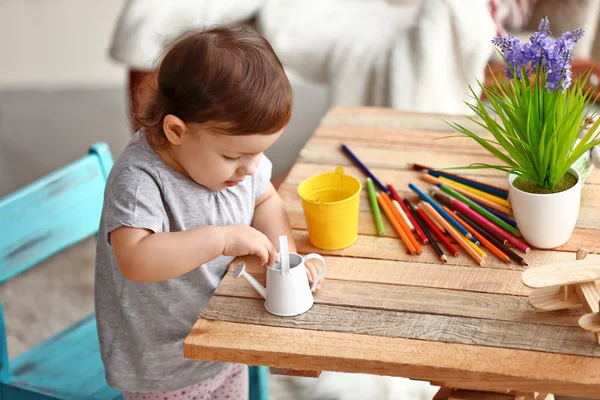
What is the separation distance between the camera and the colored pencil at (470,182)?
4.06 feet

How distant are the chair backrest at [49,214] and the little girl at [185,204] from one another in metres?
0.28

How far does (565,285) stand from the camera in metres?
0.93

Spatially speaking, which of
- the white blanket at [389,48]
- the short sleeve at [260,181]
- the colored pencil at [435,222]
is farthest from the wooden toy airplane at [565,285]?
the white blanket at [389,48]

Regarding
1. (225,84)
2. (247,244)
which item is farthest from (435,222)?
(225,84)

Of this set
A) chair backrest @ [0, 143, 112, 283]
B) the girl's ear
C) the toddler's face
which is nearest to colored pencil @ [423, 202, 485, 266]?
the toddler's face

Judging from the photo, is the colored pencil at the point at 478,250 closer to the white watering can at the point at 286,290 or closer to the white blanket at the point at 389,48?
the white watering can at the point at 286,290

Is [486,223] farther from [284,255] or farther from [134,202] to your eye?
[134,202]

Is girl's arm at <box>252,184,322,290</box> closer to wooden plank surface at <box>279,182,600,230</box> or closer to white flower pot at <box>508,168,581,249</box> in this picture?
wooden plank surface at <box>279,182,600,230</box>

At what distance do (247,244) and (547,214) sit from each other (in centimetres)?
45

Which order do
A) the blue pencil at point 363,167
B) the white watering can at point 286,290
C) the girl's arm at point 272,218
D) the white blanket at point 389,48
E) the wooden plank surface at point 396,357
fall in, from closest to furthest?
the wooden plank surface at point 396,357
the white watering can at point 286,290
the girl's arm at point 272,218
the blue pencil at point 363,167
the white blanket at point 389,48

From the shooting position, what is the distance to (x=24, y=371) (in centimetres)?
138

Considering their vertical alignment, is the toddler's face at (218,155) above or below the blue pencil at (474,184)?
above

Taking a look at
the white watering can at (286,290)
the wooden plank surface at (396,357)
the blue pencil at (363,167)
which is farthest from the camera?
the blue pencil at (363,167)

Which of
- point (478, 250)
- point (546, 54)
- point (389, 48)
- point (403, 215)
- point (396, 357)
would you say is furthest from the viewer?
point (389, 48)
